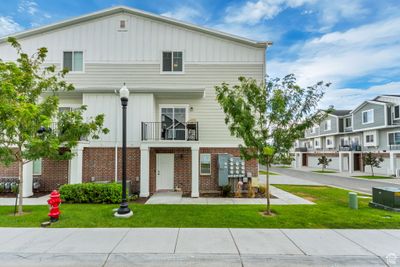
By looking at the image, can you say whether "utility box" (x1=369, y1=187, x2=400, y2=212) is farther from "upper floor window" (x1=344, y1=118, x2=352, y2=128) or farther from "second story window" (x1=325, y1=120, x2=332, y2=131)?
"second story window" (x1=325, y1=120, x2=332, y2=131)

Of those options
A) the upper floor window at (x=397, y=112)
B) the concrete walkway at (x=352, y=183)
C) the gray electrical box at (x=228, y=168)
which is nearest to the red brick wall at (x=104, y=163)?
the gray electrical box at (x=228, y=168)

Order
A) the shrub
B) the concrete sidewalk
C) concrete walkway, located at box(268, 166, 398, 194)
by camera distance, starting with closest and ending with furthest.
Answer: the concrete sidewalk
the shrub
concrete walkway, located at box(268, 166, 398, 194)

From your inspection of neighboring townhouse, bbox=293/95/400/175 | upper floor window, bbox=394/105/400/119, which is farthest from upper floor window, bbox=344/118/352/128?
upper floor window, bbox=394/105/400/119

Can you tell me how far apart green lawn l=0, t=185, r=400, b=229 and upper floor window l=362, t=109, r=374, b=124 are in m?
26.6

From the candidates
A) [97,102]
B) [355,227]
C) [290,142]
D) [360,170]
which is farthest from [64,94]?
[360,170]

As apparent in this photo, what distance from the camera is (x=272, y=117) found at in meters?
8.16

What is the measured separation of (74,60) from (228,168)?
37.1 feet

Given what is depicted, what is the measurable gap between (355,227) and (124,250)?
266 inches

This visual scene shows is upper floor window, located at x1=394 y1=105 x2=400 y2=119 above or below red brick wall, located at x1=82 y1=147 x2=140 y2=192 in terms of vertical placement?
above

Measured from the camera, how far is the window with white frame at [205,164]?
43.1 feet

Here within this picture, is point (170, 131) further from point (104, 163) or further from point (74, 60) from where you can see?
point (74, 60)

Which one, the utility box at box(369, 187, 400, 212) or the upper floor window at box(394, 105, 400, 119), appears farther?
the upper floor window at box(394, 105, 400, 119)

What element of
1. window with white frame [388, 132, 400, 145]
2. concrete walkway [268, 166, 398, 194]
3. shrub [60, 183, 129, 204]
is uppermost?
window with white frame [388, 132, 400, 145]

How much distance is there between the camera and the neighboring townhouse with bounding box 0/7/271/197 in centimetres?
1261
